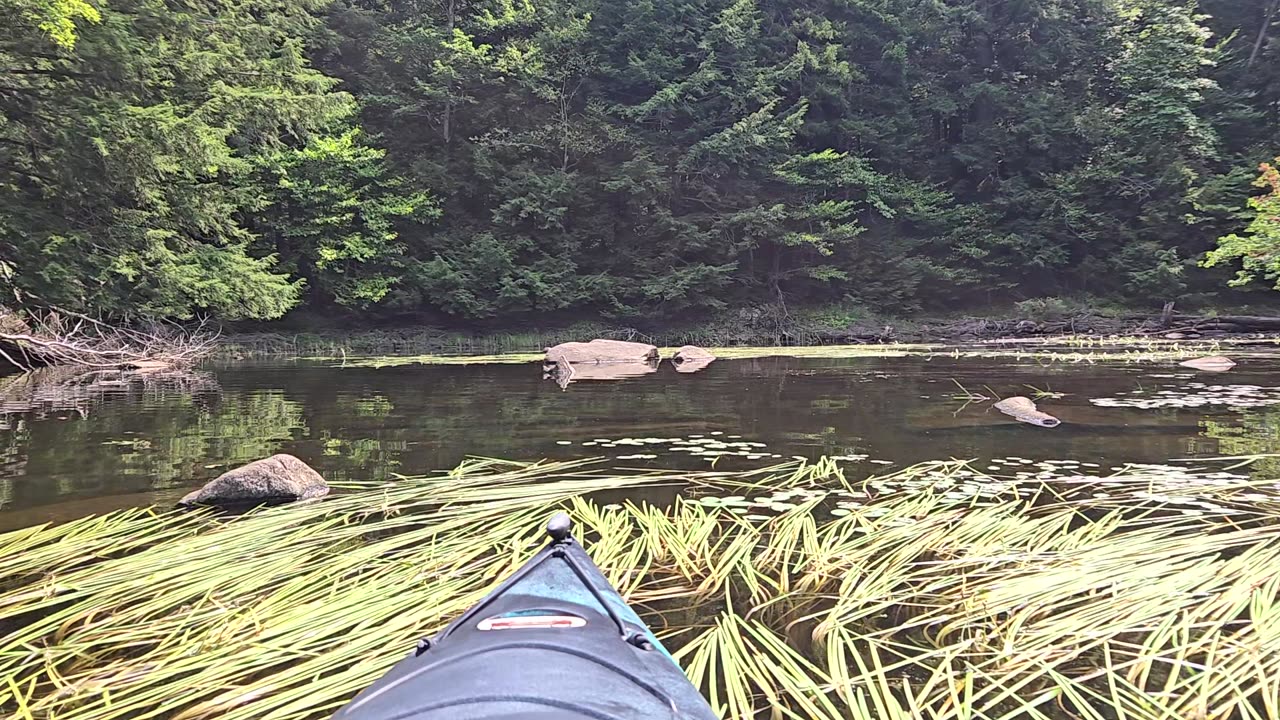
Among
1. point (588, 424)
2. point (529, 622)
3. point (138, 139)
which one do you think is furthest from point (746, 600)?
point (138, 139)

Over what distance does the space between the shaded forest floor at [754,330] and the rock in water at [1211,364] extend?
6.92m

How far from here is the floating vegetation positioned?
6.01 metres

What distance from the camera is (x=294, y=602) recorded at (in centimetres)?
212

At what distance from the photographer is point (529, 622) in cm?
146

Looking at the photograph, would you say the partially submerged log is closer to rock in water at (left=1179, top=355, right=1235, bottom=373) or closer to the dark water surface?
the dark water surface

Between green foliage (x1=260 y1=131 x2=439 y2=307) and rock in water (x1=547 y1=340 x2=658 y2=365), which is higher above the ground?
green foliage (x1=260 y1=131 x2=439 y2=307)

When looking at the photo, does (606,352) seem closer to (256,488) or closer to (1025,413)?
(1025,413)

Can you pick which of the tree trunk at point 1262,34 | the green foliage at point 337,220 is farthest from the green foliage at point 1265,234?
the green foliage at point 337,220

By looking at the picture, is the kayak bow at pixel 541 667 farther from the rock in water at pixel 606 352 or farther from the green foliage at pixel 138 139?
the rock in water at pixel 606 352

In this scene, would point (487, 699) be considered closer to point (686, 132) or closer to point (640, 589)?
point (640, 589)

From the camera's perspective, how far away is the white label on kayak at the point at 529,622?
144 cm

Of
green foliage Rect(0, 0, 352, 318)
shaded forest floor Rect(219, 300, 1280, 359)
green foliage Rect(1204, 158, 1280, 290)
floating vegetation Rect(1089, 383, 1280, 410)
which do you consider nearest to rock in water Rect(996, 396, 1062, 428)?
floating vegetation Rect(1089, 383, 1280, 410)

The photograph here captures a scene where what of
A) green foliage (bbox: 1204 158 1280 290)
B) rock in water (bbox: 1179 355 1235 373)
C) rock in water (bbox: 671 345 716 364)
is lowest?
rock in water (bbox: 671 345 716 364)

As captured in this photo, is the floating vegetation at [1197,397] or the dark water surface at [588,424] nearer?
the dark water surface at [588,424]
